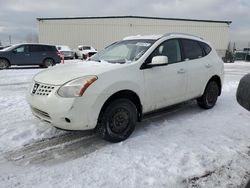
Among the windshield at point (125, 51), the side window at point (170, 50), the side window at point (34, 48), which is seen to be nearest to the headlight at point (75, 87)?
the windshield at point (125, 51)

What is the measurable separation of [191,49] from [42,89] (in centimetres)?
328

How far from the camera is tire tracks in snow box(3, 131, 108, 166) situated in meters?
3.50

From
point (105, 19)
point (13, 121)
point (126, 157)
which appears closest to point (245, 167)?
point (126, 157)

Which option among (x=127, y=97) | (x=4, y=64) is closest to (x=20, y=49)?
(x=4, y=64)

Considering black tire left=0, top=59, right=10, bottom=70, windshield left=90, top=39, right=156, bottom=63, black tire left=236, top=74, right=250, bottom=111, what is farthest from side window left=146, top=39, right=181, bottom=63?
black tire left=0, top=59, right=10, bottom=70

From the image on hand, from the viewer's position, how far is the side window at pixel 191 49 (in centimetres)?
532

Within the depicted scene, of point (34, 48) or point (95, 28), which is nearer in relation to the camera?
point (34, 48)

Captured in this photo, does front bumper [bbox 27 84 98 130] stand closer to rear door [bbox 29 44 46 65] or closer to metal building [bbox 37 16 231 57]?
rear door [bbox 29 44 46 65]

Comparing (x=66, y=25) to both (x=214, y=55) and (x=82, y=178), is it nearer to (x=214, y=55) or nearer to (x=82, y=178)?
(x=214, y=55)

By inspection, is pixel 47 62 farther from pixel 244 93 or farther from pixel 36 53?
pixel 244 93

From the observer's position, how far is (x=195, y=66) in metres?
5.40

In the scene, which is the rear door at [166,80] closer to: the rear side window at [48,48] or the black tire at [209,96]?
the black tire at [209,96]

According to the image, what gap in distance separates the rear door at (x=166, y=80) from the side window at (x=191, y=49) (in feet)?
0.78

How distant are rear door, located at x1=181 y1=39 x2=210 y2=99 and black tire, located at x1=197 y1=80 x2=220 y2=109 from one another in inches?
10.4
